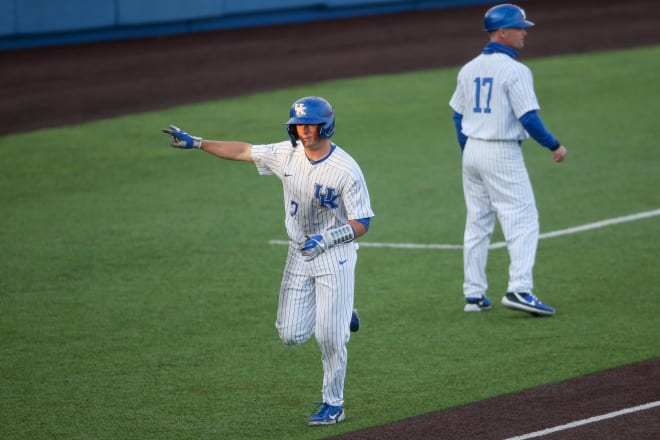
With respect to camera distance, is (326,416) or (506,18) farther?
(506,18)

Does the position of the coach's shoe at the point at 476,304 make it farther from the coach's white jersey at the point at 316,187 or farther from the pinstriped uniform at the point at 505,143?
the coach's white jersey at the point at 316,187

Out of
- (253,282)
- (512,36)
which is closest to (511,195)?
(512,36)

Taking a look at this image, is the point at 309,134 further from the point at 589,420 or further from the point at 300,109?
the point at 589,420

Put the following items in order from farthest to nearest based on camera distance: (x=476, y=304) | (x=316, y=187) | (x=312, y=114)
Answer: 1. (x=476, y=304)
2. (x=316, y=187)
3. (x=312, y=114)

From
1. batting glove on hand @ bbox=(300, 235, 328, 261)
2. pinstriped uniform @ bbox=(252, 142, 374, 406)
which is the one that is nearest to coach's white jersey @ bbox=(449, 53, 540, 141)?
pinstriped uniform @ bbox=(252, 142, 374, 406)


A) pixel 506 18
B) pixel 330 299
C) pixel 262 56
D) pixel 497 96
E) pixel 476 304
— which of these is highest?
pixel 262 56

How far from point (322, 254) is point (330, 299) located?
0.85 feet

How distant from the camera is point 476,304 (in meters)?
9.28

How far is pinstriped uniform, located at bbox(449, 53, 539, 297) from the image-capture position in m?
8.91

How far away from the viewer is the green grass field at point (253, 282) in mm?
7418

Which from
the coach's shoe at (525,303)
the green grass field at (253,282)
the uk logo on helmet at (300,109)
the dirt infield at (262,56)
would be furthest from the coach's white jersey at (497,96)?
the dirt infield at (262,56)

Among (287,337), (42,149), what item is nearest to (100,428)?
(287,337)

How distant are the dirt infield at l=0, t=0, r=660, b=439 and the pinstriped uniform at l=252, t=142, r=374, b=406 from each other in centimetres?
1063

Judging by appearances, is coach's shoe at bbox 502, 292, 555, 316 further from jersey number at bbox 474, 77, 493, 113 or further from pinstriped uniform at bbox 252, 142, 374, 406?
pinstriped uniform at bbox 252, 142, 374, 406
